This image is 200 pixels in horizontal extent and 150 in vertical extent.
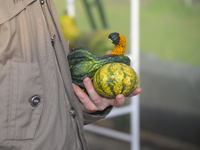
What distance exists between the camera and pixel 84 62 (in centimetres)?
178

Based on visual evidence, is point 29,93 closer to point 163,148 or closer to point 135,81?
point 135,81

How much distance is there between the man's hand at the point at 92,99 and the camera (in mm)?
1622

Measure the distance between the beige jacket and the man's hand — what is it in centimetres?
17

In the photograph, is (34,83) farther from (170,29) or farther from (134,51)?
(170,29)

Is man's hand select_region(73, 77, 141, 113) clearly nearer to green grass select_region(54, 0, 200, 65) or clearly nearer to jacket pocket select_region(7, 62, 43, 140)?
jacket pocket select_region(7, 62, 43, 140)

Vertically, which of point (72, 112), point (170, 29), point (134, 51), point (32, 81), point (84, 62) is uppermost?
point (170, 29)

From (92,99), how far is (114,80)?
0.22 meters

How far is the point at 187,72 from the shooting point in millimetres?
6754

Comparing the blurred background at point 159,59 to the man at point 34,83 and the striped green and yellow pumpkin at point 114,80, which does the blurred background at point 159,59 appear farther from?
the man at point 34,83

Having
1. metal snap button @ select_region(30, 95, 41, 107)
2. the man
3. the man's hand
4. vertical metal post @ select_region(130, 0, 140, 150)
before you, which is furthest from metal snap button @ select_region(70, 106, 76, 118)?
vertical metal post @ select_region(130, 0, 140, 150)

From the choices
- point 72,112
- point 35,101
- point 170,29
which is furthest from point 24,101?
point 170,29

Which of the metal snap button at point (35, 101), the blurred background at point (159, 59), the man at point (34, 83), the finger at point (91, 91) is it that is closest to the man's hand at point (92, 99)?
the finger at point (91, 91)

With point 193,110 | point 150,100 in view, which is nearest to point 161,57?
point 150,100

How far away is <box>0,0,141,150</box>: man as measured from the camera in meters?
1.22
